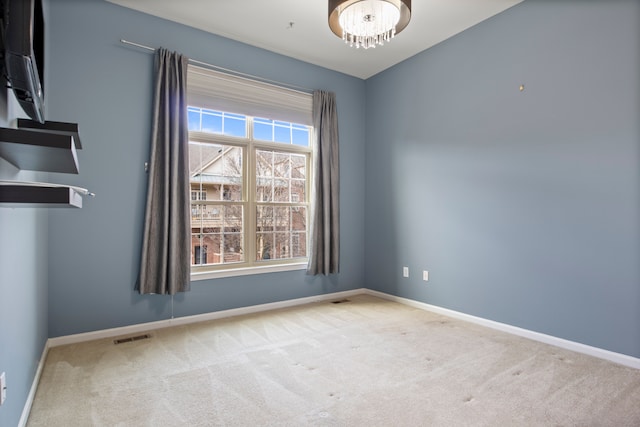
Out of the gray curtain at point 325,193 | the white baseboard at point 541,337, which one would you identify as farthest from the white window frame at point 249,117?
the white baseboard at point 541,337

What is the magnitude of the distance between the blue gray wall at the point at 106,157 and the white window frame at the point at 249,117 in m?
0.21

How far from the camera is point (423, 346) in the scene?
2.70 m

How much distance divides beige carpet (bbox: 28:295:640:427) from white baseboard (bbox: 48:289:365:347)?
92mm

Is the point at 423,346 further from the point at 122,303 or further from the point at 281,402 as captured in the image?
the point at 122,303

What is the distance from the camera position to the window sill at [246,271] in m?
3.34

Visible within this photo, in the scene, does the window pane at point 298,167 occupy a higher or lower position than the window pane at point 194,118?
lower

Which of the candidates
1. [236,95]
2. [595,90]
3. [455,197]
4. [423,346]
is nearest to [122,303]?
[236,95]

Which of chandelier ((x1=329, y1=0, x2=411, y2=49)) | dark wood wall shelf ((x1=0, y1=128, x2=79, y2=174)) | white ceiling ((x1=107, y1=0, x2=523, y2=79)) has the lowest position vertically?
dark wood wall shelf ((x1=0, y1=128, x2=79, y2=174))

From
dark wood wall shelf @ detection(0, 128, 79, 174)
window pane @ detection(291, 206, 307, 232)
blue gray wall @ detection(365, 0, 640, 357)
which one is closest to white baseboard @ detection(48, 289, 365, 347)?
window pane @ detection(291, 206, 307, 232)

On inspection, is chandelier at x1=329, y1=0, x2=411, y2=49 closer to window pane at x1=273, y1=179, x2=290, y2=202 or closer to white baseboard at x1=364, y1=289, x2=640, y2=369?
window pane at x1=273, y1=179, x2=290, y2=202

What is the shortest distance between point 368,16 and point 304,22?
1.10m

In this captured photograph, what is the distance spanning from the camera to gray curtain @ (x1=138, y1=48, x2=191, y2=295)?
300 centimetres

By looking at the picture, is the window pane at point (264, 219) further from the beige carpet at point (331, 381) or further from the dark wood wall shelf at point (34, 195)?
the dark wood wall shelf at point (34, 195)

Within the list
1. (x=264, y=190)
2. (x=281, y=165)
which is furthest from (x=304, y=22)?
(x=264, y=190)
